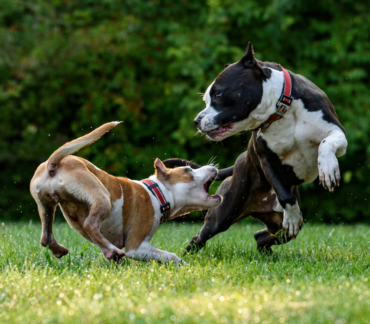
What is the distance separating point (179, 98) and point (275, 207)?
656cm

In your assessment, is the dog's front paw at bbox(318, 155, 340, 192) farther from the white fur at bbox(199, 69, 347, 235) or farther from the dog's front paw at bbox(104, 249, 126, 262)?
the dog's front paw at bbox(104, 249, 126, 262)

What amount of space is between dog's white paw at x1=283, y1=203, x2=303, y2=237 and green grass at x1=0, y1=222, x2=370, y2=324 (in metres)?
0.26

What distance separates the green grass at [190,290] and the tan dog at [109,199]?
7.7 inches

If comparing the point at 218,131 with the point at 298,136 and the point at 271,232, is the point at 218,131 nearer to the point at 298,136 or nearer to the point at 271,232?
the point at 298,136

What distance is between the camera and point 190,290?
316 centimetres

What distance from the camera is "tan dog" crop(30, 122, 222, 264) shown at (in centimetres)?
399

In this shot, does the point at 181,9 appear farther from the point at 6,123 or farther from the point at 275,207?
the point at 275,207

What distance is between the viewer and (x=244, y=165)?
511 cm

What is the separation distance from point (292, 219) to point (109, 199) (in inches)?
60.5

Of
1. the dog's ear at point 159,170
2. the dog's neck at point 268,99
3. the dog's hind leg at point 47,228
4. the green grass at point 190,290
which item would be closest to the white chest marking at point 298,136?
the dog's neck at point 268,99

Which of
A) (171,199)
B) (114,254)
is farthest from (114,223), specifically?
(171,199)

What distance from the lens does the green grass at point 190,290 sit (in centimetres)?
248

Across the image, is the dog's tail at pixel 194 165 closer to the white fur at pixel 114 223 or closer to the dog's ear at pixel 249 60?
the white fur at pixel 114 223

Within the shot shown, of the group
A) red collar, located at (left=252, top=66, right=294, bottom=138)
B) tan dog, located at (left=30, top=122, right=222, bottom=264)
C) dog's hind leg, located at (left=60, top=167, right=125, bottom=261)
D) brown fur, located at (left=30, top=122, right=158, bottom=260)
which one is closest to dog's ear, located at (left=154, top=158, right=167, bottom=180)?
tan dog, located at (left=30, top=122, right=222, bottom=264)
